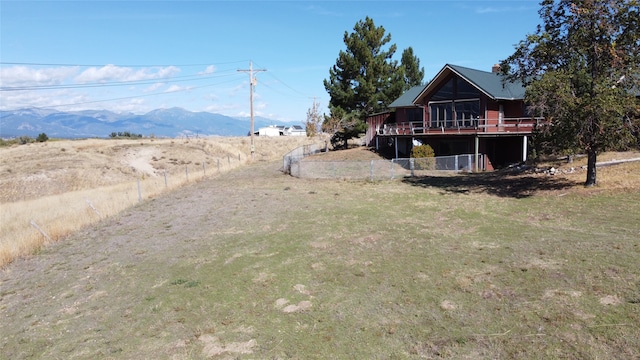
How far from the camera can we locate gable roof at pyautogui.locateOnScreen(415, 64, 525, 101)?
106 feet

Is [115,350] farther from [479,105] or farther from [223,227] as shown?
[479,105]

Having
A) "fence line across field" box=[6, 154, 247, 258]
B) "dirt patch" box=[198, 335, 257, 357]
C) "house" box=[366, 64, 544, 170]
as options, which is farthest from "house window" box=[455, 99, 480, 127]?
"dirt patch" box=[198, 335, 257, 357]

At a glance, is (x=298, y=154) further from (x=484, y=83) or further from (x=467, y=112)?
(x=484, y=83)

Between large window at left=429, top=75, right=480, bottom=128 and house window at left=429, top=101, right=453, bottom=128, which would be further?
house window at left=429, top=101, right=453, bottom=128

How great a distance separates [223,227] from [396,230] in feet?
22.3

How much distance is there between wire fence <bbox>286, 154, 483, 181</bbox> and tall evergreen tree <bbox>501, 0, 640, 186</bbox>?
38.9 ft

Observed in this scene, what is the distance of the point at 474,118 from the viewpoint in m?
33.9

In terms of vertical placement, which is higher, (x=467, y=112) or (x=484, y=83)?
(x=484, y=83)

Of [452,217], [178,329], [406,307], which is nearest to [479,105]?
[452,217]

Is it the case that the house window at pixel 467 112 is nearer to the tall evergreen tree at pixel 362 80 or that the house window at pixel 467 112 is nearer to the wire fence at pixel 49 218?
the tall evergreen tree at pixel 362 80

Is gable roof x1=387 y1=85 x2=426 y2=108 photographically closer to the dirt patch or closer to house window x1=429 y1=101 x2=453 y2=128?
house window x1=429 y1=101 x2=453 y2=128

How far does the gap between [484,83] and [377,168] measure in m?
12.0

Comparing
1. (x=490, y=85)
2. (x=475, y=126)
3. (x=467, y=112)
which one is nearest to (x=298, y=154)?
(x=467, y=112)

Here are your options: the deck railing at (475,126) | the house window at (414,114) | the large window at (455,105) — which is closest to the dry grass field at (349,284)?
the deck railing at (475,126)
